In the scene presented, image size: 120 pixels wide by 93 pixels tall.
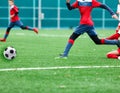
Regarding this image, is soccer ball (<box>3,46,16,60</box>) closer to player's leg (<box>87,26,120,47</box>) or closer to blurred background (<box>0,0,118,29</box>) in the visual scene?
player's leg (<box>87,26,120,47</box>)

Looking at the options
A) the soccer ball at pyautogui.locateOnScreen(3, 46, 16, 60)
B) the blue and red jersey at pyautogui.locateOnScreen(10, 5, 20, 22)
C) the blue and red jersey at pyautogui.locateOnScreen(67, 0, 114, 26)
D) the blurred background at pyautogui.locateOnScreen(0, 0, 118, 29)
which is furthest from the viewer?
the blurred background at pyautogui.locateOnScreen(0, 0, 118, 29)

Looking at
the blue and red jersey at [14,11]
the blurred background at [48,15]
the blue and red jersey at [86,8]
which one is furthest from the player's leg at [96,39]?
the blurred background at [48,15]

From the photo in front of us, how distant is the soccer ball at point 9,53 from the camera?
42.1ft

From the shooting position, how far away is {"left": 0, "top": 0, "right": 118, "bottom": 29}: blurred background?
48188 millimetres

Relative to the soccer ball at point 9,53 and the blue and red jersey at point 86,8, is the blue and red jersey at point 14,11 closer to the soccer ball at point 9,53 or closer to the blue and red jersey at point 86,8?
the blue and red jersey at point 86,8

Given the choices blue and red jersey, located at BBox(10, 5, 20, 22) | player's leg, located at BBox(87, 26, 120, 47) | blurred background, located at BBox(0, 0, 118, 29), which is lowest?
blurred background, located at BBox(0, 0, 118, 29)

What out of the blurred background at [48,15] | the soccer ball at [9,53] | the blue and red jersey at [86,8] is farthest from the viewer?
the blurred background at [48,15]

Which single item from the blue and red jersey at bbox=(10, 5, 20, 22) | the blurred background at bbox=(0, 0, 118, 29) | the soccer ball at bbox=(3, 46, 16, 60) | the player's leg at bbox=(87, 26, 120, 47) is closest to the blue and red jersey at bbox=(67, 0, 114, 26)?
the player's leg at bbox=(87, 26, 120, 47)

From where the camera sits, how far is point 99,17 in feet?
165

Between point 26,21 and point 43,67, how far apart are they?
36.5m

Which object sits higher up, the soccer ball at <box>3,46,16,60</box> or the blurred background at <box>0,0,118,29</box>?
the soccer ball at <box>3,46,16,60</box>

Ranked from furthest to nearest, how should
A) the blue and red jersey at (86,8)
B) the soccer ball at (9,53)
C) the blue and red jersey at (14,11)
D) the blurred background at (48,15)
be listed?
the blurred background at (48,15) → the blue and red jersey at (14,11) → the blue and red jersey at (86,8) → the soccer ball at (9,53)

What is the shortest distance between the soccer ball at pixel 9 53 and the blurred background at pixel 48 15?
34254 mm

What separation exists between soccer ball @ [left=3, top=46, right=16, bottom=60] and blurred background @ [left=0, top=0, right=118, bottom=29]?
112 feet
